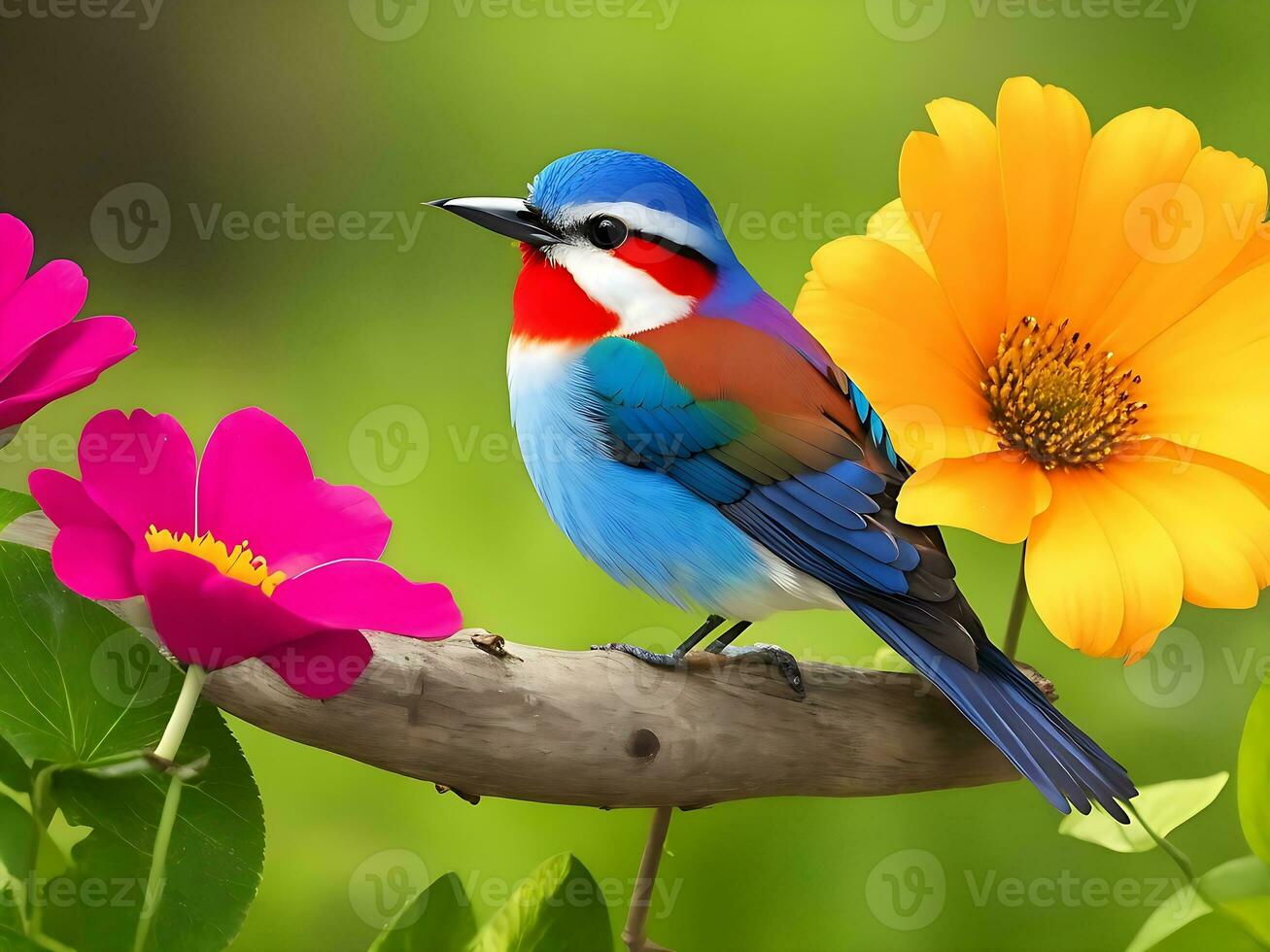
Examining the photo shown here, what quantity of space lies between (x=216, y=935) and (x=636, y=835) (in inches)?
17.1

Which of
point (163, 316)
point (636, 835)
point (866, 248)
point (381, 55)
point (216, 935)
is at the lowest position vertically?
point (216, 935)

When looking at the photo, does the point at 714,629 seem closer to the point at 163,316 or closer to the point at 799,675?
the point at 799,675

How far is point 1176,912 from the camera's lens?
52cm

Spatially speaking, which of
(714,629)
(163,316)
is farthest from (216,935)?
(163,316)

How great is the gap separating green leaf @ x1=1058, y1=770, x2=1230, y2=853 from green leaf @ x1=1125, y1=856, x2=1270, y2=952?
2 cm

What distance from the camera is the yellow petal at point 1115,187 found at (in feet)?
1.77
